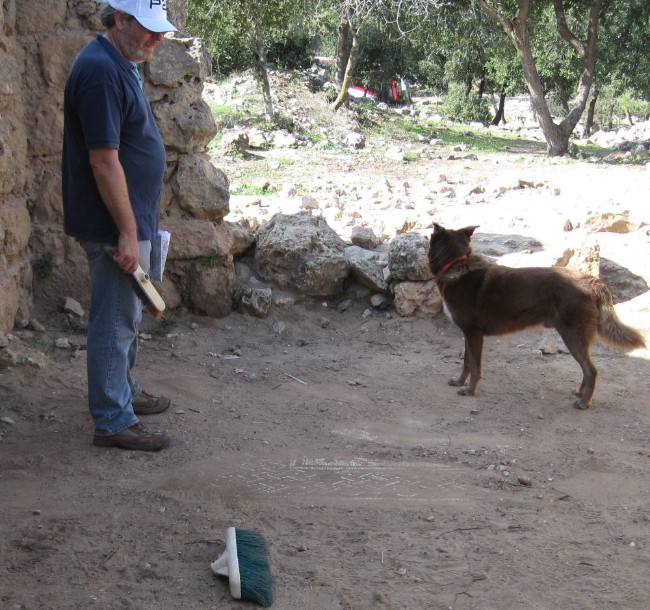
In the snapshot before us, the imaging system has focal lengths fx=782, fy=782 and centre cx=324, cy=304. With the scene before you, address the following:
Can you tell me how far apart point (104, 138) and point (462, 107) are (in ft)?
105

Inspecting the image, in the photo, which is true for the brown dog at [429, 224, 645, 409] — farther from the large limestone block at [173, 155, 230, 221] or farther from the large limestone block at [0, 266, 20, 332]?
the large limestone block at [0, 266, 20, 332]

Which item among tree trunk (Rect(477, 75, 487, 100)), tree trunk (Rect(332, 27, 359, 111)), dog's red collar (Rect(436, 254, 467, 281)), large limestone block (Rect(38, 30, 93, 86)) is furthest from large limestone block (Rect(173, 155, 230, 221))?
tree trunk (Rect(477, 75, 487, 100))

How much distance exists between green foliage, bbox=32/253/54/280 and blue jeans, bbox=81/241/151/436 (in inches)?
71.9

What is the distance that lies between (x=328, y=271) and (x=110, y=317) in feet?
10.8

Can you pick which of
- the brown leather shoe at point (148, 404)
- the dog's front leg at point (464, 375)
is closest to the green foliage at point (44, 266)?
the brown leather shoe at point (148, 404)

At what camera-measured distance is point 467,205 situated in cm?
1017

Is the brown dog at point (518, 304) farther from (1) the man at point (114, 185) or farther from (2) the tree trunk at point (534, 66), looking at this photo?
(2) the tree trunk at point (534, 66)

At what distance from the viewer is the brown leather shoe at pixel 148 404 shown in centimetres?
462

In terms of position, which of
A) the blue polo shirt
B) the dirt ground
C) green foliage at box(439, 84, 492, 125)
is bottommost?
the dirt ground

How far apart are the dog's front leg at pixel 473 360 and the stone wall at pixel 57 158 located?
2.16 meters

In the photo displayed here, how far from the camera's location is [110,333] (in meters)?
3.94

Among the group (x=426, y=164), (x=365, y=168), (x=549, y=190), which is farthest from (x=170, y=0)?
(x=426, y=164)

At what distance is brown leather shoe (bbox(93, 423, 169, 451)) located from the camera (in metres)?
4.08

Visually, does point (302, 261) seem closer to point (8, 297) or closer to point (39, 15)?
point (8, 297)
